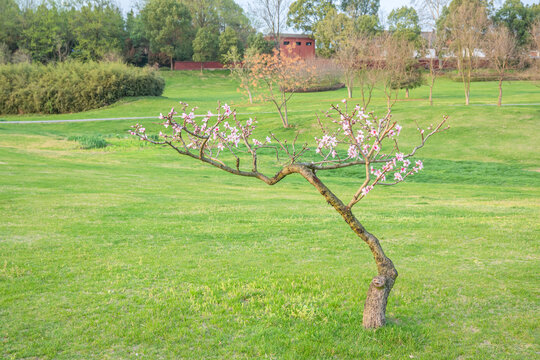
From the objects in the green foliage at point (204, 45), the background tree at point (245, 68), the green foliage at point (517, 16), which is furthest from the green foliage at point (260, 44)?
the green foliage at point (517, 16)

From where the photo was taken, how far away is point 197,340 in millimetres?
5883

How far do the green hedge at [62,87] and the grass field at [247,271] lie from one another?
3458 cm

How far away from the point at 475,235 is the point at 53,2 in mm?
94828

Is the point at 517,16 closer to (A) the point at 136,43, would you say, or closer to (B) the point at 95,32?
(A) the point at 136,43

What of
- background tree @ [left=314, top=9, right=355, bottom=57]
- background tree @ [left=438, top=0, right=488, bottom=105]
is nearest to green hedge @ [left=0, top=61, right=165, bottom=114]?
background tree @ [left=314, top=9, right=355, bottom=57]

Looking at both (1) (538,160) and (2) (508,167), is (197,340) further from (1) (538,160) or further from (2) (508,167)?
(1) (538,160)

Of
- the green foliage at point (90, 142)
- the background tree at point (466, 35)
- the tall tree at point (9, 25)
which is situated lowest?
the green foliage at point (90, 142)

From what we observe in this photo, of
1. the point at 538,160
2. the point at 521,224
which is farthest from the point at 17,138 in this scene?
the point at 538,160

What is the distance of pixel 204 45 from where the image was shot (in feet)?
272

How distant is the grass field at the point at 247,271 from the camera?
584 cm

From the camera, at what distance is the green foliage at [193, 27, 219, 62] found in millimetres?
83125

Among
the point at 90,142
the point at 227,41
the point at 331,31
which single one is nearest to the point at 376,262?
the point at 90,142

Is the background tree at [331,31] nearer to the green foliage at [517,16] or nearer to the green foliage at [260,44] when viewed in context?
the green foliage at [260,44]

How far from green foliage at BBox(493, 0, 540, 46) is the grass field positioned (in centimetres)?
7092
